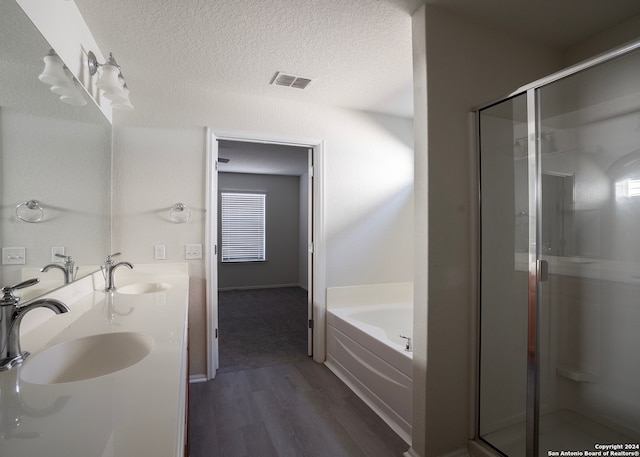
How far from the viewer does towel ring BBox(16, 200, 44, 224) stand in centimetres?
120

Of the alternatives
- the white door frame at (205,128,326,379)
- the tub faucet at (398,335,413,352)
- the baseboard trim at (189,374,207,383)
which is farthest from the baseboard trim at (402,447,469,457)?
the baseboard trim at (189,374,207,383)

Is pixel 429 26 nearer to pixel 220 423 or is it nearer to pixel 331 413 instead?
pixel 331 413

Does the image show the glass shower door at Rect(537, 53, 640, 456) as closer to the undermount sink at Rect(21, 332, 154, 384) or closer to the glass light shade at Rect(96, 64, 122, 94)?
the undermount sink at Rect(21, 332, 154, 384)

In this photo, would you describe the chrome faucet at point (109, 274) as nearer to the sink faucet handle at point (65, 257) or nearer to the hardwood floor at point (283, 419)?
the sink faucet handle at point (65, 257)

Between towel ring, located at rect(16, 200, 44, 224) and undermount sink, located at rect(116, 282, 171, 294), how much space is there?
3.21 ft

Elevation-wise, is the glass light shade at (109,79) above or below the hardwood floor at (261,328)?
above

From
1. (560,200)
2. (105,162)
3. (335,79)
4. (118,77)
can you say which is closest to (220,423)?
(105,162)

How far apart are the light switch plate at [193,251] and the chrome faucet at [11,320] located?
1.67 m

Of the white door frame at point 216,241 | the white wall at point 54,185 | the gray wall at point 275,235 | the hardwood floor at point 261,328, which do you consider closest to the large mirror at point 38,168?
the white wall at point 54,185

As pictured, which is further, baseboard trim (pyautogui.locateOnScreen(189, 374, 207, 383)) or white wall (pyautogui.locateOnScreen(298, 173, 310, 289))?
white wall (pyautogui.locateOnScreen(298, 173, 310, 289))

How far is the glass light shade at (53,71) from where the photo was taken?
1.34 meters

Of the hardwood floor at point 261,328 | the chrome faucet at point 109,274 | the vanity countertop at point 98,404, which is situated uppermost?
the chrome faucet at point 109,274

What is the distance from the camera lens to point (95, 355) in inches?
45.7

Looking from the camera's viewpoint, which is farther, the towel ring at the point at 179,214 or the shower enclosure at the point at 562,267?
the towel ring at the point at 179,214
